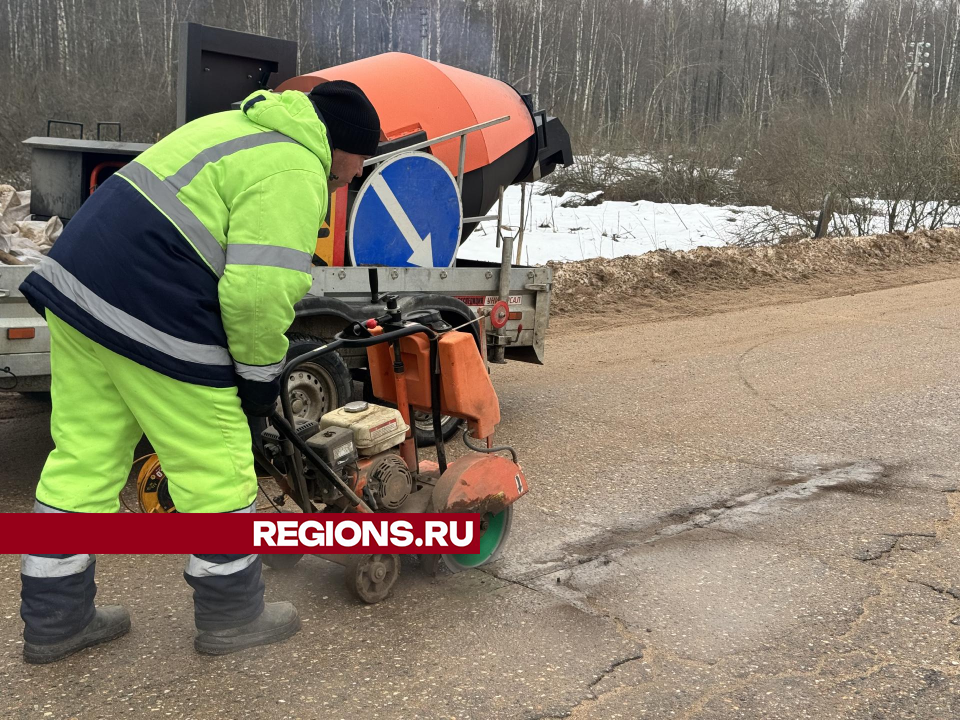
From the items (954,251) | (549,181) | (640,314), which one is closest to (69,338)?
(640,314)

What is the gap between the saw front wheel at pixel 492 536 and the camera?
4.05m

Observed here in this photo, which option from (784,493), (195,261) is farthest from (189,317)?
(784,493)

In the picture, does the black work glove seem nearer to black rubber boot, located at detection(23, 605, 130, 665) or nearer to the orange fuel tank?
the orange fuel tank

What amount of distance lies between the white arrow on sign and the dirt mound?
488cm

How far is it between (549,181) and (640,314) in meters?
11.8

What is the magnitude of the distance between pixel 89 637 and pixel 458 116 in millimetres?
3938

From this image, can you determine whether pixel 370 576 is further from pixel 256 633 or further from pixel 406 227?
pixel 406 227

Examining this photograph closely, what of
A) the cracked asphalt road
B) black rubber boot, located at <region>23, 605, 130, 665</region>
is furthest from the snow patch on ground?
black rubber boot, located at <region>23, 605, 130, 665</region>

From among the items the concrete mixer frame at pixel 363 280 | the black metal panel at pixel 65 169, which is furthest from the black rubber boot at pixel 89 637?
the black metal panel at pixel 65 169

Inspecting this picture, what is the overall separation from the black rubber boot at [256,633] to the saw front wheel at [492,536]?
86 centimetres

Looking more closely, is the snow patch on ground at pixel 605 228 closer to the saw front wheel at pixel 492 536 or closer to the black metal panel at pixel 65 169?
the black metal panel at pixel 65 169

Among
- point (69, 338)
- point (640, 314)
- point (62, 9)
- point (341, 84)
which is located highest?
point (62, 9)

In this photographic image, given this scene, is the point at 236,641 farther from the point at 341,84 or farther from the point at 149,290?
the point at 341,84

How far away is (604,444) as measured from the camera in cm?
592
